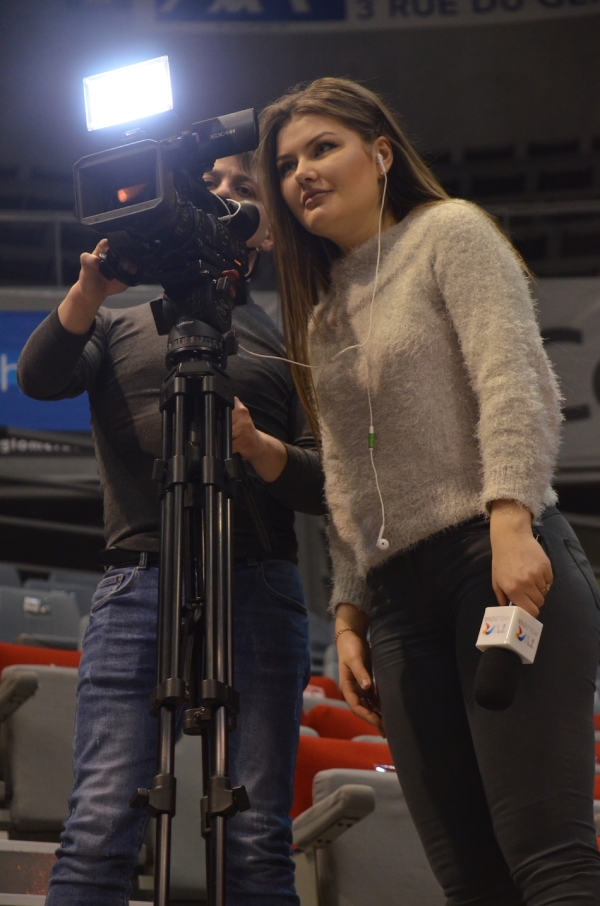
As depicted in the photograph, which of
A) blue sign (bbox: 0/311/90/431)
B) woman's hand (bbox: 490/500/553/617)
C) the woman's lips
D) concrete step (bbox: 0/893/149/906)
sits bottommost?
concrete step (bbox: 0/893/149/906)

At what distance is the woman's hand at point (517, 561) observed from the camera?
0.95m

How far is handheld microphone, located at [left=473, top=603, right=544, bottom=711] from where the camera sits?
3.01 feet

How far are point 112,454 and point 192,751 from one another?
915 mm

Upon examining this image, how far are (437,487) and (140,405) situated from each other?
49cm

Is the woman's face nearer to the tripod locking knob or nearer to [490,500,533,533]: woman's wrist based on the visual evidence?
the tripod locking knob

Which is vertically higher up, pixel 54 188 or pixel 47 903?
pixel 54 188

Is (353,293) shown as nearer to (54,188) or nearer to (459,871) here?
(459,871)

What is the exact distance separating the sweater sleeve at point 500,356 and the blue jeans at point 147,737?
1.31ft

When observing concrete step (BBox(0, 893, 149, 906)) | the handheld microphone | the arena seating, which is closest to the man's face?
the handheld microphone

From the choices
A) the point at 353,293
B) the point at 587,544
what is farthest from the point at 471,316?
the point at 587,544

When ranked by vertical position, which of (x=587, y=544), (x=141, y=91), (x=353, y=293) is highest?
(x=587, y=544)

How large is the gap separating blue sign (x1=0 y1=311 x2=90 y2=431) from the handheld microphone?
16.8 ft

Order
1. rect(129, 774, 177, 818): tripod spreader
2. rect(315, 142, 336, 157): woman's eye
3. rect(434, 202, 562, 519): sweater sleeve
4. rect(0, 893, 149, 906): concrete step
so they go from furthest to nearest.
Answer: rect(0, 893, 149, 906): concrete step → rect(315, 142, 336, 157): woman's eye → rect(434, 202, 562, 519): sweater sleeve → rect(129, 774, 177, 818): tripod spreader

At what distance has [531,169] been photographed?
7.93 m
